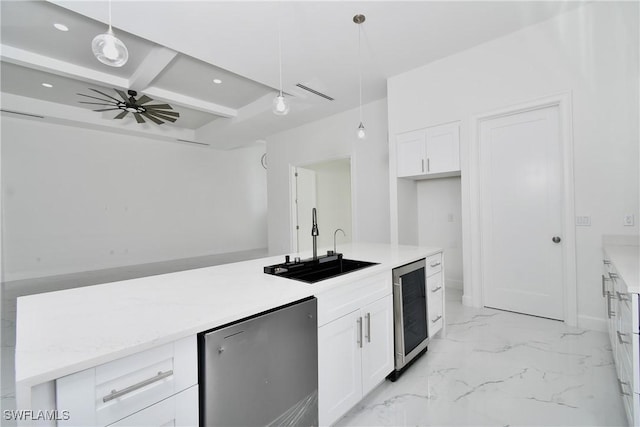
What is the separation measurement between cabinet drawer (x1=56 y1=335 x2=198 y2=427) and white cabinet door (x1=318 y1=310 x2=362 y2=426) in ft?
2.06

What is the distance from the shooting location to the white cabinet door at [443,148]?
3346 millimetres

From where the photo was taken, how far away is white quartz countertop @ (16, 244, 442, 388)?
71cm

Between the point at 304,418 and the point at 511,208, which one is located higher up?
the point at 511,208

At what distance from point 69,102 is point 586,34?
7564 mm

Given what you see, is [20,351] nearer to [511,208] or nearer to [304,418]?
[304,418]

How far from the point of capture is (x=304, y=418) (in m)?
1.24

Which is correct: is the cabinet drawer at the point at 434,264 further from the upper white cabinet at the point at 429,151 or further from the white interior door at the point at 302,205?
the white interior door at the point at 302,205

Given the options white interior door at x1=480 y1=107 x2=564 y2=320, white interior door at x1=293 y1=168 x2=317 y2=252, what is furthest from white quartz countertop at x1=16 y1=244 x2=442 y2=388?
white interior door at x1=293 y1=168 x2=317 y2=252

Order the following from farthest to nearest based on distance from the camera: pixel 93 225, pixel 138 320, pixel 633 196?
pixel 93 225 < pixel 633 196 < pixel 138 320

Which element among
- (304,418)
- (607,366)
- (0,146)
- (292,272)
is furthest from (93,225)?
(607,366)

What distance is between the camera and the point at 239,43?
3.00 meters

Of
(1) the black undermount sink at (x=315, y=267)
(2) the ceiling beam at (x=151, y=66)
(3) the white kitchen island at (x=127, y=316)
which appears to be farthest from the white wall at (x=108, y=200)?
(1) the black undermount sink at (x=315, y=267)

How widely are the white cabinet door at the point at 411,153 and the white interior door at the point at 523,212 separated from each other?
2.19 ft

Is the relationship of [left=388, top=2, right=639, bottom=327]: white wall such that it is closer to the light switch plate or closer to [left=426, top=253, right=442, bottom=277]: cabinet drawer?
the light switch plate
